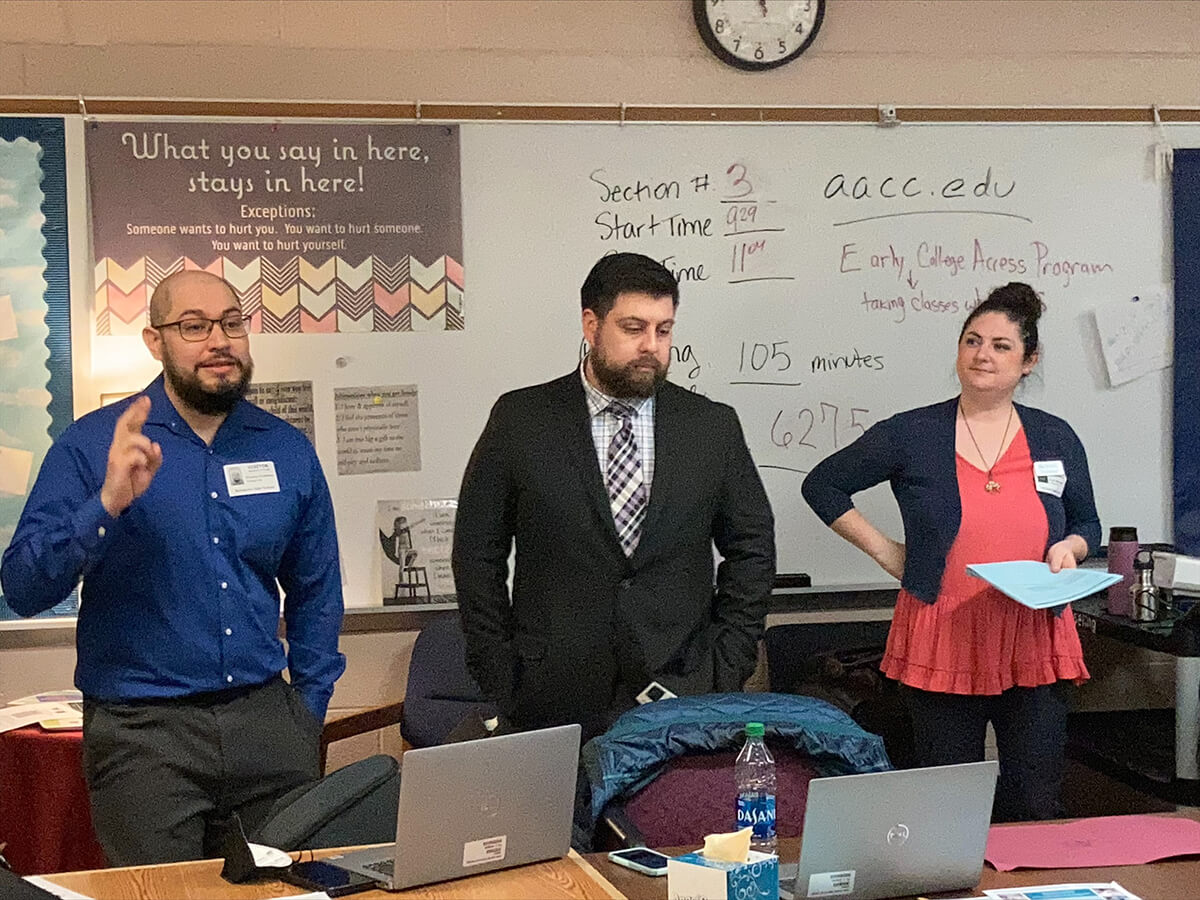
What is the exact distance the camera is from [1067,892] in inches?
81.8

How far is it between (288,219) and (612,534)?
5.16 ft

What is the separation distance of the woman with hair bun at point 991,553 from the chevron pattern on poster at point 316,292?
1362 millimetres

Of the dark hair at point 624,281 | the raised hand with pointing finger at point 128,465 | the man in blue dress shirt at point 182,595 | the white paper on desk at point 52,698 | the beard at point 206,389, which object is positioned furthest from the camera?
the white paper on desk at point 52,698

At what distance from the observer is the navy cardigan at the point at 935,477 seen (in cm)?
327

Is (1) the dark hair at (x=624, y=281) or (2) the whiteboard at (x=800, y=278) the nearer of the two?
(1) the dark hair at (x=624, y=281)

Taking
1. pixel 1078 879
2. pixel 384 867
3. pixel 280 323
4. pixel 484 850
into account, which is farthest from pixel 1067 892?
pixel 280 323

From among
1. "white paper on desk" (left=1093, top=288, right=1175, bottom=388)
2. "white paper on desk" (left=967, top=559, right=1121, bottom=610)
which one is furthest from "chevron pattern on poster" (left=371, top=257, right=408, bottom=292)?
"white paper on desk" (left=1093, top=288, right=1175, bottom=388)

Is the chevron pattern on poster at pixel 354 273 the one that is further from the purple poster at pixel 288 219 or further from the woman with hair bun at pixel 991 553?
the woman with hair bun at pixel 991 553

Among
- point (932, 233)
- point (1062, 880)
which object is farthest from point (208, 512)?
point (932, 233)

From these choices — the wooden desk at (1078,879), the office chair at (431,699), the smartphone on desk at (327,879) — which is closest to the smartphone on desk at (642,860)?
the wooden desk at (1078,879)

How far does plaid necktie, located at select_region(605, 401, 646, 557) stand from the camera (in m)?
2.93

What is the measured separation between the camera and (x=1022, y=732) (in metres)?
3.18

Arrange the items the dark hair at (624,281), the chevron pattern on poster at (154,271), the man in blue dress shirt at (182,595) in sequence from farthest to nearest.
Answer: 1. the chevron pattern on poster at (154,271)
2. the dark hair at (624,281)
3. the man in blue dress shirt at (182,595)

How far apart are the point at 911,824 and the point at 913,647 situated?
1.27 m
